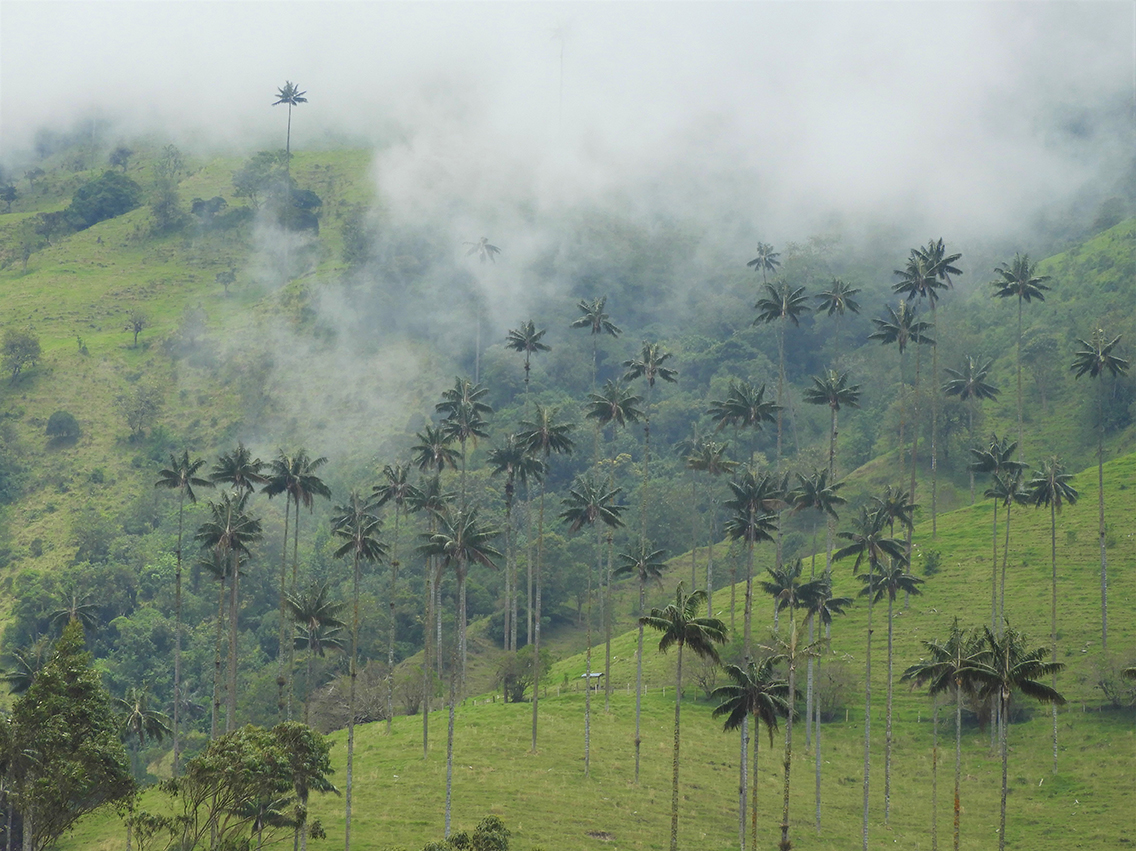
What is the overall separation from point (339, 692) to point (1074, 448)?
344 feet

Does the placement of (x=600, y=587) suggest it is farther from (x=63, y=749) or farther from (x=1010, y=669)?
(x=63, y=749)

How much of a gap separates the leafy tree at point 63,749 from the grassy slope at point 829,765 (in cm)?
2079

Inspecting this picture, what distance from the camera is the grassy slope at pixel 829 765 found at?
9175cm

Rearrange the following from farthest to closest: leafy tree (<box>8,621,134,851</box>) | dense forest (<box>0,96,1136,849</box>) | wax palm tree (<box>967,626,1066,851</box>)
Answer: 1. dense forest (<box>0,96,1136,849</box>)
2. leafy tree (<box>8,621,134,851</box>)
3. wax palm tree (<box>967,626,1066,851</box>)

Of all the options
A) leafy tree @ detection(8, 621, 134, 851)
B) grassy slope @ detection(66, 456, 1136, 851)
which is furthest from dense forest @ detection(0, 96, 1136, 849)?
grassy slope @ detection(66, 456, 1136, 851)

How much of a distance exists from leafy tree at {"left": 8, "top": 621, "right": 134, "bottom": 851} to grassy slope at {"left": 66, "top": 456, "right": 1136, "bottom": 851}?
2079 centimetres

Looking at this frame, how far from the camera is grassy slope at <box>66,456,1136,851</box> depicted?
301 ft

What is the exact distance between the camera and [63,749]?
70.4 m

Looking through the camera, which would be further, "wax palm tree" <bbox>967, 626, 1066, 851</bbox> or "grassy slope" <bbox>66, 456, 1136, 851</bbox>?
"grassy slope" <bbox>66, 456, 1136, 851</bbox>

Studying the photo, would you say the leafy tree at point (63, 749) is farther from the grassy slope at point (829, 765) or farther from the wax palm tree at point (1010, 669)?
the wax palm tree at point (1010, 669)

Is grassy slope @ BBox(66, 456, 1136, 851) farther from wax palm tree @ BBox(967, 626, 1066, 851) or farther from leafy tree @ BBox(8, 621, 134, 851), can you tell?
wax palm tree @ BBox(967, 626, 1066, 851)

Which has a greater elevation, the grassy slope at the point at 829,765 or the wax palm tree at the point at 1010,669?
the wax palm tree at the point at 1010,669

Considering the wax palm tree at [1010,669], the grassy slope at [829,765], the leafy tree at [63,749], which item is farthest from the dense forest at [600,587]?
the grassy slope at [829,765]

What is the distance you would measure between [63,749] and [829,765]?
65.9m
